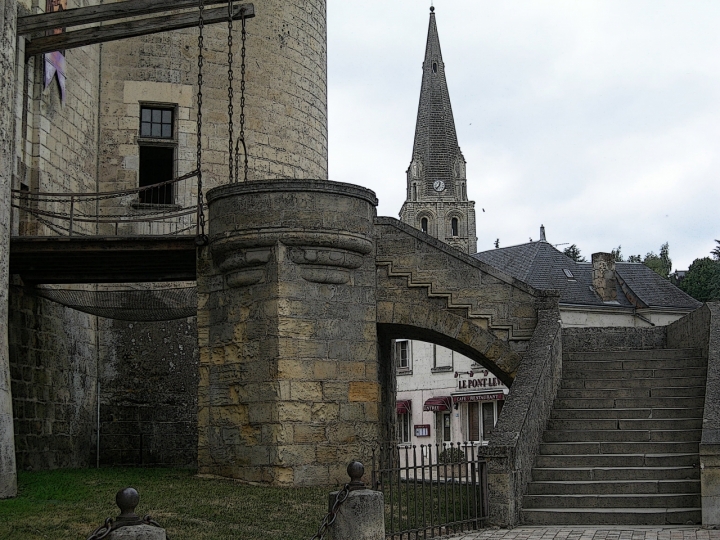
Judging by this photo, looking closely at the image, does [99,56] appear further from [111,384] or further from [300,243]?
[300,243]

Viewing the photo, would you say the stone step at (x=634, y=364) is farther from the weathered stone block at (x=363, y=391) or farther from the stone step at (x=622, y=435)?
the weathered stone block at (x=363, y=391)

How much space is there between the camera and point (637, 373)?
14.7 m

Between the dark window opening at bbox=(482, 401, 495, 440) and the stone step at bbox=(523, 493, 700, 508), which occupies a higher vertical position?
the dark window opening at bbox=(482, 401, 495, 440)

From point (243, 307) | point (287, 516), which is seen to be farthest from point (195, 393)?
point (287, 516)

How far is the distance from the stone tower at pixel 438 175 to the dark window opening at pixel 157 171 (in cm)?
6848

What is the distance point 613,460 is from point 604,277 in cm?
2949

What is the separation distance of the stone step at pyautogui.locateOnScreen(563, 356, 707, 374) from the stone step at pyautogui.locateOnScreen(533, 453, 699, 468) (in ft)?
8.60

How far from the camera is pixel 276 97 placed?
20.5 metres

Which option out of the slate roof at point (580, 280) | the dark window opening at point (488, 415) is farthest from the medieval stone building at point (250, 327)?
the slate roof at point (580, 280)

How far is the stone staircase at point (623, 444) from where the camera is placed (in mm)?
11484

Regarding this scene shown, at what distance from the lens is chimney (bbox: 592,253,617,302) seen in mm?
40906

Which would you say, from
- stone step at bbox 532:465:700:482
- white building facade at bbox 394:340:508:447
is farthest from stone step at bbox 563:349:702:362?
white building facade at bbox 394:340:508:447

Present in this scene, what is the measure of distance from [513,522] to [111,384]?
9.39 metres

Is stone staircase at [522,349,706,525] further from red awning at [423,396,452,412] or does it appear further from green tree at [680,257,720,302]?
green tree at [680,257,720,302]
